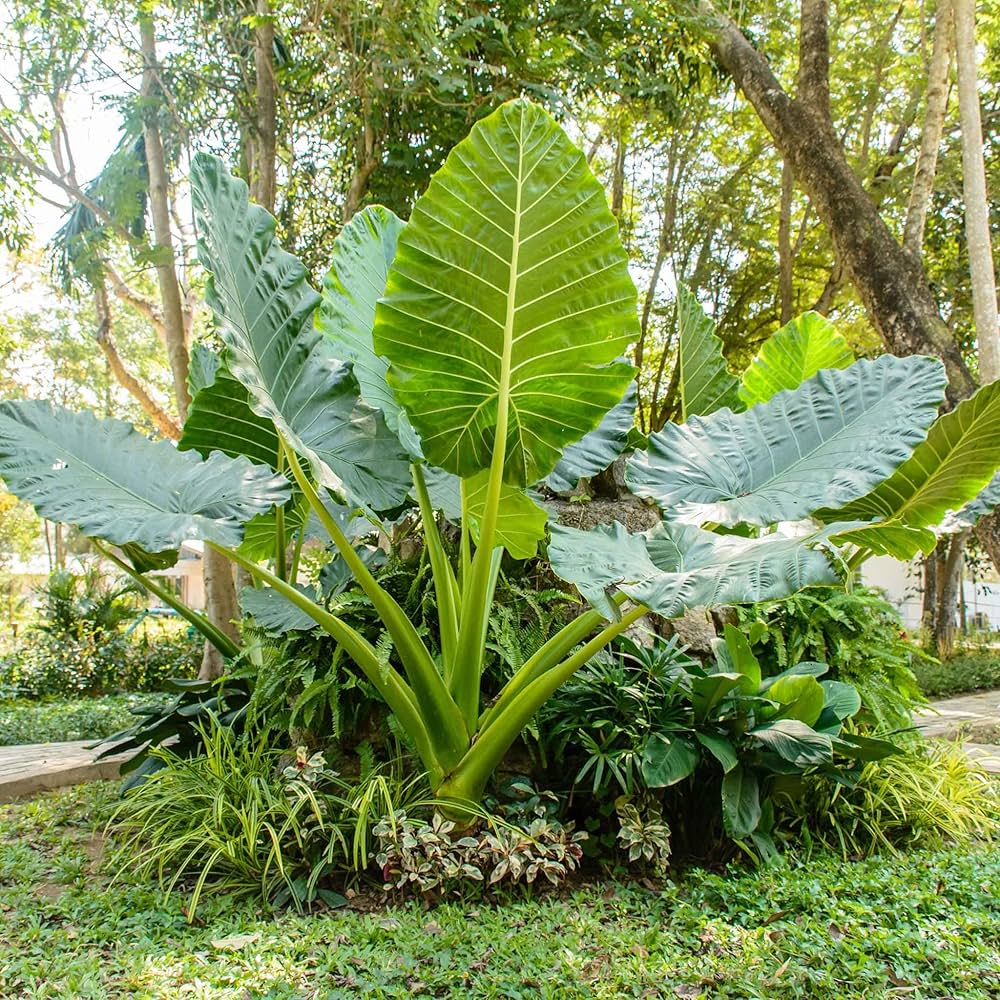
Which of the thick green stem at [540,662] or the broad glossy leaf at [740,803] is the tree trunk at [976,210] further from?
the thick green stem at [540,662]

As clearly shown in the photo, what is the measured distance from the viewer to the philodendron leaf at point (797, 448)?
2.13 m

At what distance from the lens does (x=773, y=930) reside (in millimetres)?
2100

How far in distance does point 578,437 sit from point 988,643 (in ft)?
36.1

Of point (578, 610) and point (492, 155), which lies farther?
point (578, 610)

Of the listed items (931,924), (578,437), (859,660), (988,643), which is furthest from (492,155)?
(988,643)

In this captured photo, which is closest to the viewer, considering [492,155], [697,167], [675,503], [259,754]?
[492,155]

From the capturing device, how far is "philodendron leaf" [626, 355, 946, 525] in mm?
2131

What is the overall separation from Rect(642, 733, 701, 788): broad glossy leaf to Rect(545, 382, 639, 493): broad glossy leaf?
94cm

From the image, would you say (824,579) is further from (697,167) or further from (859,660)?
(697,167)

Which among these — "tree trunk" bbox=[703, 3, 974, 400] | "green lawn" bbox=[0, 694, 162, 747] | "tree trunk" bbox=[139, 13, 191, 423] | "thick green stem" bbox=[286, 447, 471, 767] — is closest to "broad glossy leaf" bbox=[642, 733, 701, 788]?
"thick green stem" bbox=[286, 447, 471, 767]

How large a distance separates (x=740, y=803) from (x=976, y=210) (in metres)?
4.14

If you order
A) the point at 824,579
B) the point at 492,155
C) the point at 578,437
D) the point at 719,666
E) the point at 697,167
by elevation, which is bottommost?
the point at 719,666

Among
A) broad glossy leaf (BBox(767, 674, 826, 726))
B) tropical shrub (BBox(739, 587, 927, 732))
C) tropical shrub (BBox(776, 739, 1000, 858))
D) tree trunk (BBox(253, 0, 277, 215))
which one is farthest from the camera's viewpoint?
tree trunk (BBox(253, 0, 277, 215))

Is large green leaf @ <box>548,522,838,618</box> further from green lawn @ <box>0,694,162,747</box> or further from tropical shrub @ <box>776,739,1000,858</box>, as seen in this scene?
green lawn @ <box>0,694,162,747</box>
